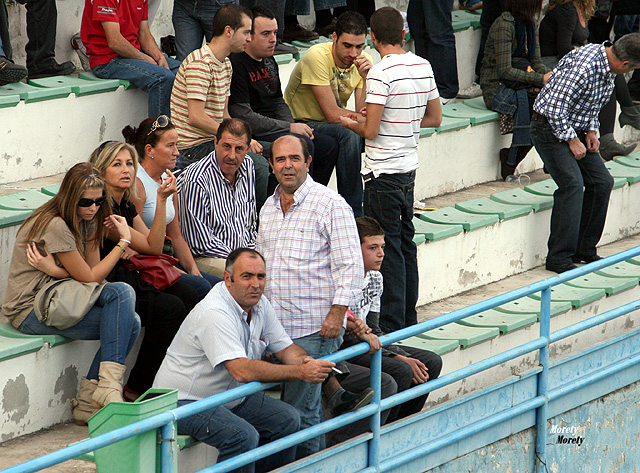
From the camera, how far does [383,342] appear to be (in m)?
4.00

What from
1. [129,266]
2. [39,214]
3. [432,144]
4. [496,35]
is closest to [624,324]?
[432,144]

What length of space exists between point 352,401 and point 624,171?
441 centimetres

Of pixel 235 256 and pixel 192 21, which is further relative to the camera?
pixel 192 21

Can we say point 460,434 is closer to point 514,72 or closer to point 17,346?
point 17,346

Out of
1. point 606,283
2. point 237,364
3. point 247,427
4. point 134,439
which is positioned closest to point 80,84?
point 237,364

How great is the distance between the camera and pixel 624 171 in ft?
25.1

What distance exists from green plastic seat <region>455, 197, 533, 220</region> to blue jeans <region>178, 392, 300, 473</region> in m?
3.06

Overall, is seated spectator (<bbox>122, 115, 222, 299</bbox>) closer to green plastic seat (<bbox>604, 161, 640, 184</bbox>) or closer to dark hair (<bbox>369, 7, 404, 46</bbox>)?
dark hair (<bbox>369, 7, 404, 46</bbox>)

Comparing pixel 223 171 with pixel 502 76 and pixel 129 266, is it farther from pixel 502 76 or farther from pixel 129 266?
pixel 502 76

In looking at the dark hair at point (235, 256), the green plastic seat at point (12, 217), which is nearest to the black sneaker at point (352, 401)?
the dark hair at point (235, 256)

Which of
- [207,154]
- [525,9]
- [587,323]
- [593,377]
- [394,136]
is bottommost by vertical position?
[593,377]

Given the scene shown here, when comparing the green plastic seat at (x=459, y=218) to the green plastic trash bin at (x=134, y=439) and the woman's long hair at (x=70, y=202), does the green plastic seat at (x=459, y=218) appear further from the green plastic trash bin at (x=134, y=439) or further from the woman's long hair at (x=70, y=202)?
the green plastic trash bin at (x=134, y=439)

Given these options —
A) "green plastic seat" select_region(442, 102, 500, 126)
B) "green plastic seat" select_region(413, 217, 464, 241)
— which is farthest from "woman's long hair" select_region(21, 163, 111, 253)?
"green plastic seat" select_region(442, 102, 500, 126)

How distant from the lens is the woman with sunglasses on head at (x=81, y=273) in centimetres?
405
